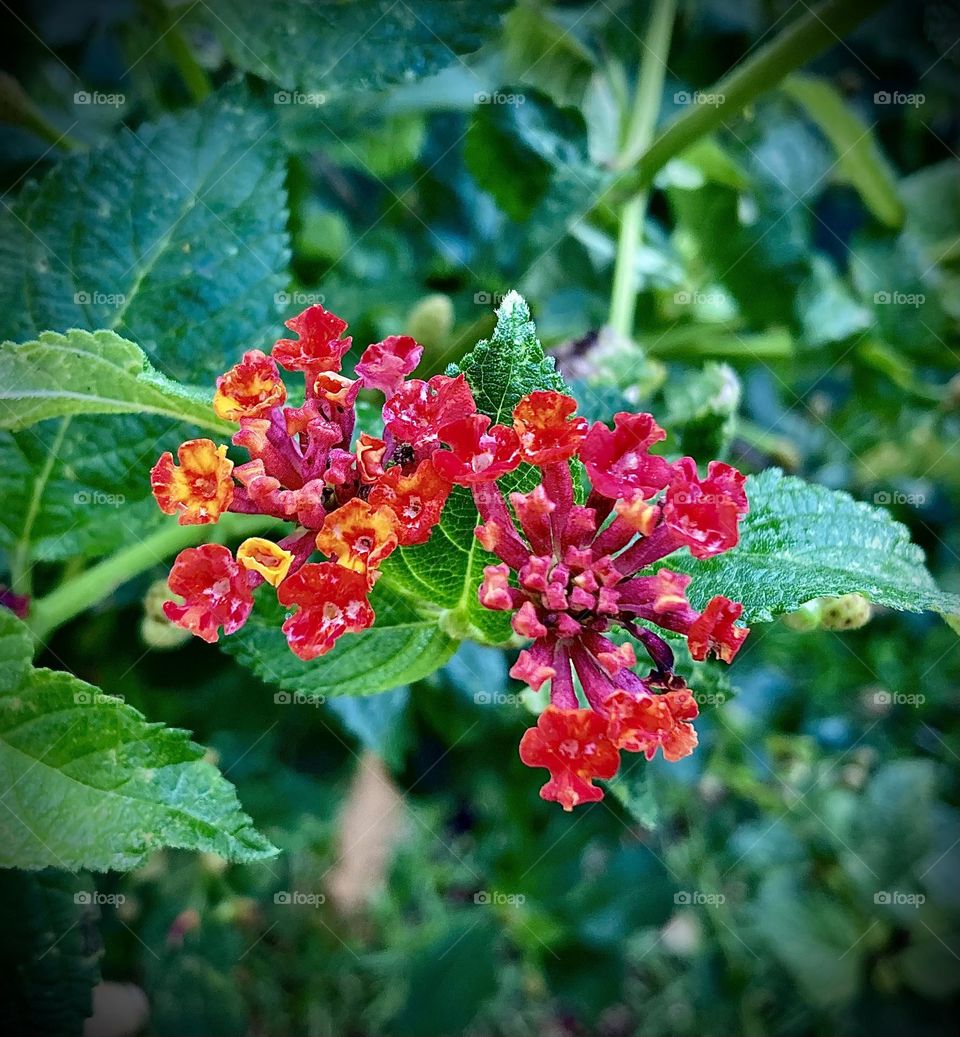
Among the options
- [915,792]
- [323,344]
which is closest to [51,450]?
[323,344]

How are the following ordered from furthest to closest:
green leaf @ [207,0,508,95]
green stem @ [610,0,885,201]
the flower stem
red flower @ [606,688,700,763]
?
the flower stem < green stem @ [610,0,885,201] < green leaf @ [207,0,508,95] < red flower @ [606,688,700,763]

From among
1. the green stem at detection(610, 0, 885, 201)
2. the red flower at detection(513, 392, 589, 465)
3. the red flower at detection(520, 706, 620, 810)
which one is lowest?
the red flower at detection(520, 706, 620, 810)

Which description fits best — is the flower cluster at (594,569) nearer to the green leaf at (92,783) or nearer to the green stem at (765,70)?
the green leaf at (92,783)

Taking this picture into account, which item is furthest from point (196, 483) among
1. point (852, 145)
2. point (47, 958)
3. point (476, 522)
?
point (852, 145)

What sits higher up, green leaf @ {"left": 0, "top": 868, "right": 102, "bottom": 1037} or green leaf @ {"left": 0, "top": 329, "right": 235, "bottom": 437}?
green leaf @ {"left": 0, "top": 329, "right": 235, "bottom": 437}

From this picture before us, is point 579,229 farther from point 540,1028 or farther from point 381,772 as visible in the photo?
point 540,1028

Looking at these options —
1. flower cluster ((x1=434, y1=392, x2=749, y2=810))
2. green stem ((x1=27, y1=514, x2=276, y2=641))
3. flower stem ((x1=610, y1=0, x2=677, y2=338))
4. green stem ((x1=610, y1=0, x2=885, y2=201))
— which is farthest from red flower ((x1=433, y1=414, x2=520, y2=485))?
green stem ((x1=610, y1=0, x2=885, y2=201))

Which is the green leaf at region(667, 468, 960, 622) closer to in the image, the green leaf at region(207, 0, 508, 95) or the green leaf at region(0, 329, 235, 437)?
the green leaf at region(0, 329, 235, 437)

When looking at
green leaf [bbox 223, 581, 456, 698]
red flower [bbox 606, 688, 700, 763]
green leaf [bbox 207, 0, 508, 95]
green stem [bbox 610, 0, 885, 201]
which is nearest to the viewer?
red flower [bbox 606, 688, 700, 763]
